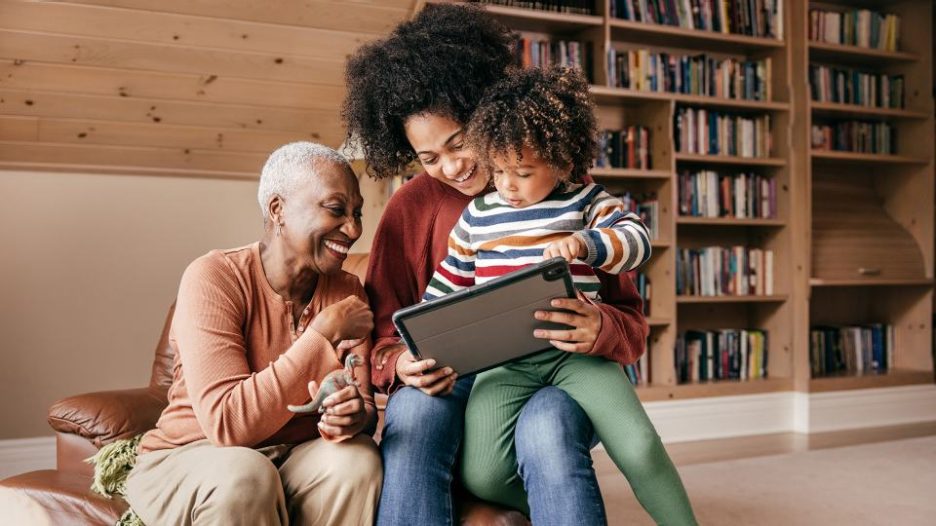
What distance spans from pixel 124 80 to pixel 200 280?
6.01 feet

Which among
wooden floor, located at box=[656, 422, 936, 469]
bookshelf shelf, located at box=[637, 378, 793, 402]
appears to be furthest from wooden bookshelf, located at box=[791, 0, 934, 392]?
wooden floor, located at box=[656, 422, 936, 469]

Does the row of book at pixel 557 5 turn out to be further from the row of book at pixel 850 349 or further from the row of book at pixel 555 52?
the row of book at pixel 850 349

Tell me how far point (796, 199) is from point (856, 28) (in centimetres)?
111

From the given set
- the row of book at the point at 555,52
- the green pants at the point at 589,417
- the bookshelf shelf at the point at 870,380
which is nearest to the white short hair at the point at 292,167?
the green pants at the point at 589,417

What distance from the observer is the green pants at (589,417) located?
4.57 ft

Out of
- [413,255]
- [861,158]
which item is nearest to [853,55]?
[861,158]

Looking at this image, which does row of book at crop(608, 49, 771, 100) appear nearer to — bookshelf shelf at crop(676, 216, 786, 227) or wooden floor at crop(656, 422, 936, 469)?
bookshelf shelf at crop(676, 216, 786, 227)

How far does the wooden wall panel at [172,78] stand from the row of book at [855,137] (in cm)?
255

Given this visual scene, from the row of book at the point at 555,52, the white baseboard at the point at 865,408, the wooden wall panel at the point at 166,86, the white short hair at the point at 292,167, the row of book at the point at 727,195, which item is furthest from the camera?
the white baseboard at the point at 865,408

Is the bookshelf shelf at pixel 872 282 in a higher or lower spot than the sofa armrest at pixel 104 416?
higher

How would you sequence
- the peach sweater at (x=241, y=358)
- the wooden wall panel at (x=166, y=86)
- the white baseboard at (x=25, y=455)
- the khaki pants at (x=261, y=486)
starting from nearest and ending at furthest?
the khaki pants at (x=261, y=486) → the peach sweater at (x=241, y=358) → the wooden wall panel at (x=166, y=86) → the white baseboard at (x=25, y=455)

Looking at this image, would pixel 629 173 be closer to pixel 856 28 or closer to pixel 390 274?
pixel 856 28

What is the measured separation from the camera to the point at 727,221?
13.4 feet

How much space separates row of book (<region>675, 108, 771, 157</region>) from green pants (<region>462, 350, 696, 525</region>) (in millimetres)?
2819
